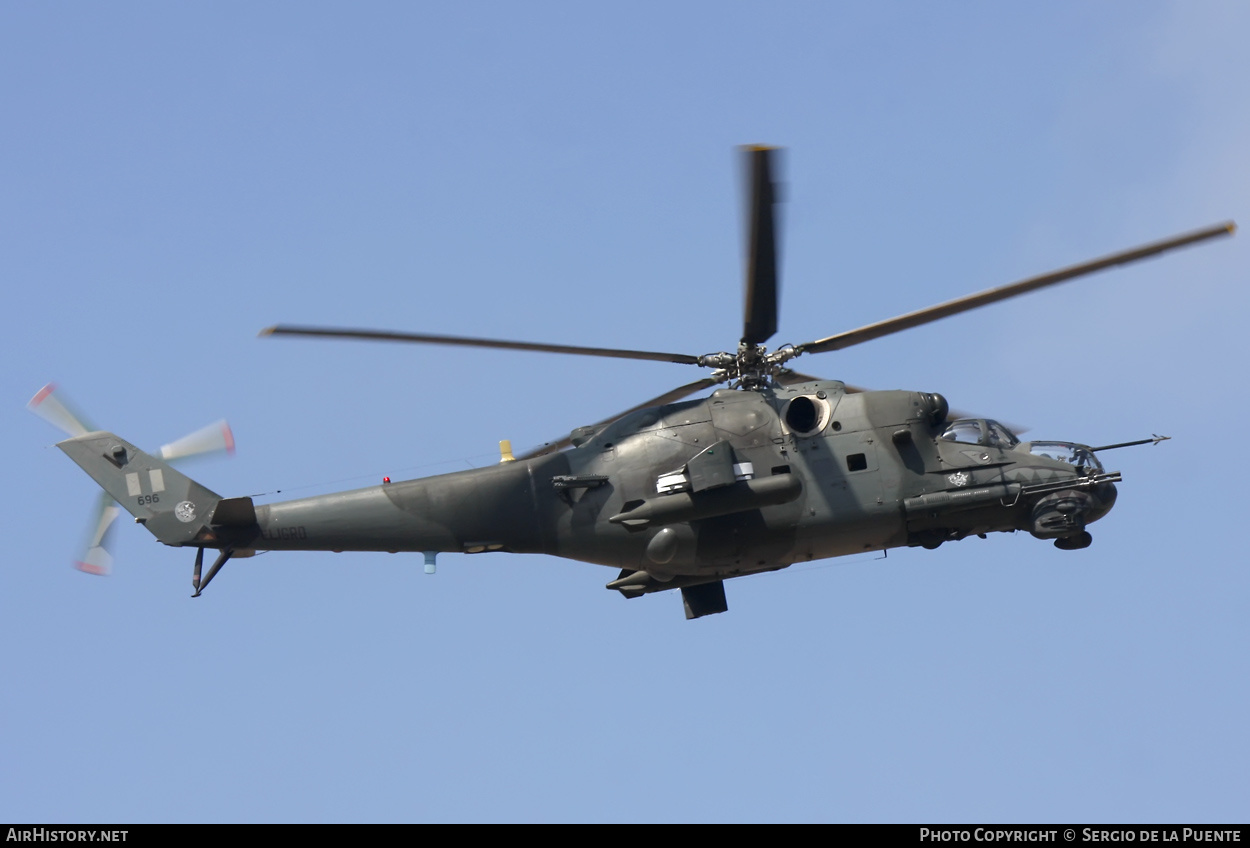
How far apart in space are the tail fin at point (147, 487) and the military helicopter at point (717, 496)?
0.04 m

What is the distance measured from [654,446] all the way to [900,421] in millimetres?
4571

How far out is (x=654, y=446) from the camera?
88.5 ft

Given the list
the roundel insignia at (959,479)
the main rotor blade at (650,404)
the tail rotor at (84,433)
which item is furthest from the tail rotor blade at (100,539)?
the roundel insignia at (959,479)

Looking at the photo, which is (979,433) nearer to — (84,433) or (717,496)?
(717,496)

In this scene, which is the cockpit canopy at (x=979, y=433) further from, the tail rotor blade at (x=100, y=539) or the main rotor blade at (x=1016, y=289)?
the tail rotor blade at (x=100, y=539)

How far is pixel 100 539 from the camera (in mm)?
27688

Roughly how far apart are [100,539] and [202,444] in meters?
2.56

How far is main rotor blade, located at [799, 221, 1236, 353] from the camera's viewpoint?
78.0 ft

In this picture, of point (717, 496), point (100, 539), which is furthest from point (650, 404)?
point (100, 539)

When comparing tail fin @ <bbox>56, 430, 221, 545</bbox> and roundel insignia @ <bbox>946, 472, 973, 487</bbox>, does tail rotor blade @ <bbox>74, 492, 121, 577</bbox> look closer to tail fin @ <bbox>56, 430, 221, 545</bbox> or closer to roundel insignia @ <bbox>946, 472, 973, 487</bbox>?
tail fin @ <bbox>56, 430, 221, 545</bbox>

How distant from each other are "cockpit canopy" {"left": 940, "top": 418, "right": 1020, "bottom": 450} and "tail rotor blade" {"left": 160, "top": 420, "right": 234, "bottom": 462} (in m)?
13.4

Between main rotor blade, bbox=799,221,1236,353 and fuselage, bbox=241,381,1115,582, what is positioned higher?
main rotor blade, bbox=799,221,1236,353

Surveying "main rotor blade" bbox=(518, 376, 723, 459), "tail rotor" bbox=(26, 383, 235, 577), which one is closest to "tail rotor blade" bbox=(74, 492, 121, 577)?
"tail rotor" bbox=(26, 383, 235, 577)
